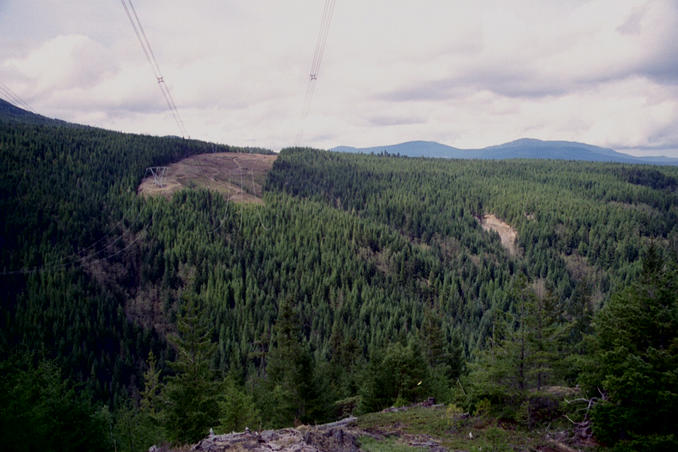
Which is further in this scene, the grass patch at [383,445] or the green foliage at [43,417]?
the grass patch at [383,445]

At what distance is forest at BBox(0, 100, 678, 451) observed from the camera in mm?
18453

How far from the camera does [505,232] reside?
190750 mm

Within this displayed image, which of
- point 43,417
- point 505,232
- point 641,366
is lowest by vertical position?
point 505,232

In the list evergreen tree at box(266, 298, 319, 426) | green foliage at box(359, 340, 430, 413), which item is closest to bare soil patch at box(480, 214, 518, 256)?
green foliage at box(359, 340, 430, 413)

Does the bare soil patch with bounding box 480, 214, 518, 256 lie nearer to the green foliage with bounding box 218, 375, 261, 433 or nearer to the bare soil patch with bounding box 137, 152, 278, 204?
the bare soil patch with bounding box 137, 152, 278, 204

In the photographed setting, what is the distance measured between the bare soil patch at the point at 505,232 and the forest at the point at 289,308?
13.2 ft

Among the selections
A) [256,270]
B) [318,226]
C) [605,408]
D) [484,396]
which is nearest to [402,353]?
[484,396]

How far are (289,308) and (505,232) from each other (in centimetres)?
17969

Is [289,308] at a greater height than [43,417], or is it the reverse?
[289,308]

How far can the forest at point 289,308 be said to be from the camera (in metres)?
18.5

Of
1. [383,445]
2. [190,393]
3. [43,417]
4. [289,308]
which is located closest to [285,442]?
[383,445]

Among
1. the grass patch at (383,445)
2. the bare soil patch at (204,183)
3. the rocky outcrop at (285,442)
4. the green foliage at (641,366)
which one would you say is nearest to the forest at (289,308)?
the green foliage at (641,366)

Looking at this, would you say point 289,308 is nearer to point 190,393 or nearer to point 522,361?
point 190,393

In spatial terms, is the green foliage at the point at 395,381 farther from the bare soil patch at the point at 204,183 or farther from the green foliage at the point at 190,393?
the bare soil patch at the point at 204,183
